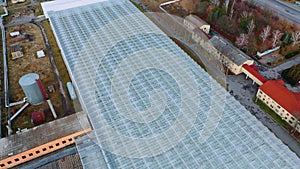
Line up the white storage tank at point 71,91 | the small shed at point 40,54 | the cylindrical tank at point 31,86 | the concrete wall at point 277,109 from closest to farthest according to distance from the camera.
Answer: the cylindrical tank at point 31,86 → the concrete wall at point 277,109 → the white storage tank at point 71,91 → the small shed at point 40,54

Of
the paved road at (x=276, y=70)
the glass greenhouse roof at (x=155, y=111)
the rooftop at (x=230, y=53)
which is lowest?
the paved road at (x=276, y=70)

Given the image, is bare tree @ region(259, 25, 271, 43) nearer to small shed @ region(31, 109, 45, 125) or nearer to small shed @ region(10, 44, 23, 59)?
small shed @ region(31, 109, 45, 125)

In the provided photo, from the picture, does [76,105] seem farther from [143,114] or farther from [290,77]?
[290,77]

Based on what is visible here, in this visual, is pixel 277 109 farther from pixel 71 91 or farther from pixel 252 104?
pixel 71 91

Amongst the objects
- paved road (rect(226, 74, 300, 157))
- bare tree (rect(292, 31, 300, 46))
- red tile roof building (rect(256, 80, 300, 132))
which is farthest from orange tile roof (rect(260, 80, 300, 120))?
bare tree (rect(292, 31, 300, 46))

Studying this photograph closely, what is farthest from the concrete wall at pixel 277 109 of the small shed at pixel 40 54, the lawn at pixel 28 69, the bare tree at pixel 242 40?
the small shed at pixel 40 54

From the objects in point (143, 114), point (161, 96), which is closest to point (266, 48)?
point (161, 96)

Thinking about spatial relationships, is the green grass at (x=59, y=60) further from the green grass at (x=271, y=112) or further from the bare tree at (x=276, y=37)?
the bare tree at (x=276, y=37)

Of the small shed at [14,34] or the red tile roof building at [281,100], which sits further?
the small shed at [14,34]
